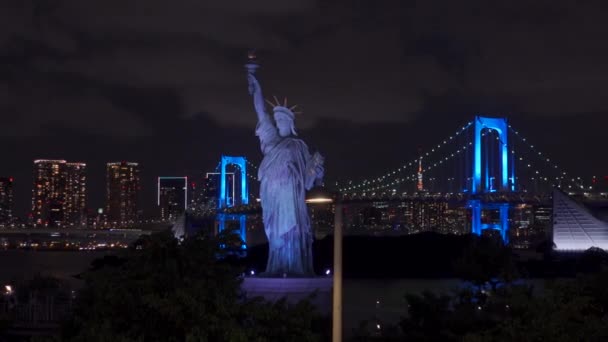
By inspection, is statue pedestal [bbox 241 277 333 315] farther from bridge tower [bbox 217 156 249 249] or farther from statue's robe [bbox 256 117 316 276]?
bridge tower [bbox 217 156 249 249]

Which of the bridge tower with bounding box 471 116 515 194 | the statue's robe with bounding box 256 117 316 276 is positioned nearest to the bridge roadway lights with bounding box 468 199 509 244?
the bridge tower with bounding box 471 116 515 194

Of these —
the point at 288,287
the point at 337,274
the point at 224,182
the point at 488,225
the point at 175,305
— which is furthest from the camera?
the point at 224,182

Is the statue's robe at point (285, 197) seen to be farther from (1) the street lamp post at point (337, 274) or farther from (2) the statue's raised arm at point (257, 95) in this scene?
(1) the street lamp post at point (337, 274)

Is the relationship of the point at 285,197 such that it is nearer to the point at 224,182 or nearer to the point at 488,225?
the point at 488,225

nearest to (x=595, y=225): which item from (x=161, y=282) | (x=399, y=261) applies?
(x=399, y=261)

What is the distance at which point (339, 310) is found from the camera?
31.9 feet

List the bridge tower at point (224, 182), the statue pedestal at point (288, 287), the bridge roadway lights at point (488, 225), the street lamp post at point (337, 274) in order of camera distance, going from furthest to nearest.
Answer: the bridge tower at point (224, 182) → the bridge roadway lights at point (488, 225) → the statue pedestal at point (288, 287) → the street lamp post at point (337, 274)

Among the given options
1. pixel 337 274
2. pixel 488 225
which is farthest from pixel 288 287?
pixel 488 225

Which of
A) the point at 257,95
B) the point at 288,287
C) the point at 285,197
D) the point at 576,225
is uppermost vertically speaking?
the point at 257,95

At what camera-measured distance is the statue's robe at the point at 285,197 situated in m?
20.4

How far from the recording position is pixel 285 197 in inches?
806

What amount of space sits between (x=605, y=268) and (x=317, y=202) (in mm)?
6920

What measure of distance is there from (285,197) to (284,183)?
1.00ft

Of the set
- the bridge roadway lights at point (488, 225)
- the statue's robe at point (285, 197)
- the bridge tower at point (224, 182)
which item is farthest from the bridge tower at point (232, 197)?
the statue's robe at point (285, 197)
